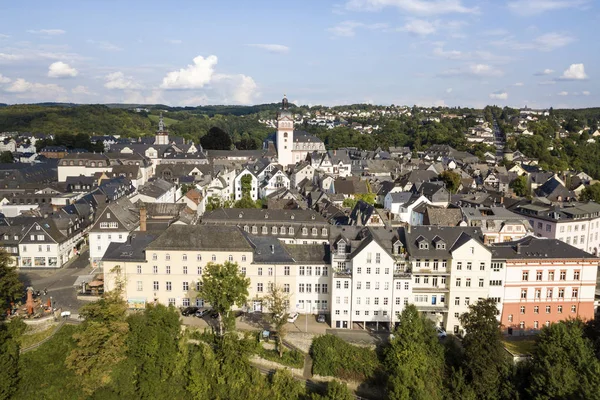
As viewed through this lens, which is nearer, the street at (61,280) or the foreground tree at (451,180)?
the street at (61,280)

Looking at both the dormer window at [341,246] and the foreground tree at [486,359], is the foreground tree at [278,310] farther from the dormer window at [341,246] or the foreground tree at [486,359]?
the foreground tree at [486,359]

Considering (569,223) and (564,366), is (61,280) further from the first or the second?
Answer: (569,223)

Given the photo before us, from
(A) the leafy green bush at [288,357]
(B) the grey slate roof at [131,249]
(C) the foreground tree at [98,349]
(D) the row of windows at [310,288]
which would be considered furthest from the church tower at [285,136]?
(C) the foreground tree at [98,349]

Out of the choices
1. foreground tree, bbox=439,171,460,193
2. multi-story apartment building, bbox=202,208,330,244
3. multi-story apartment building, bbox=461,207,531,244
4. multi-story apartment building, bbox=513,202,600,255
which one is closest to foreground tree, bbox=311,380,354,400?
multi-story apartment building, bbox=202,208,330,244

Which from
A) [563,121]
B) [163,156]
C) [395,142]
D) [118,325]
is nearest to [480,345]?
[118,325]

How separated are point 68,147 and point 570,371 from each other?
12680cm

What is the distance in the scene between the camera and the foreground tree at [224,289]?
3644 centimetres

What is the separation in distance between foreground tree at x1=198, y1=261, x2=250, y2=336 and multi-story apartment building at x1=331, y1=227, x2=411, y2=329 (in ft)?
24.0

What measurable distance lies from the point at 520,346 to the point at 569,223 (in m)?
26.5

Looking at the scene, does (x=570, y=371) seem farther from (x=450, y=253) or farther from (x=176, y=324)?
(x=176, y=324)

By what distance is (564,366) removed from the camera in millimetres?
32625

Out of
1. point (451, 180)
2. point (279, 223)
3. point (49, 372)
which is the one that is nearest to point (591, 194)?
point (451, 180)

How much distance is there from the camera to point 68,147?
12925 centimetres

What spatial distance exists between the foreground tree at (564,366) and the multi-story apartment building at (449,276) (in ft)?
20.9
